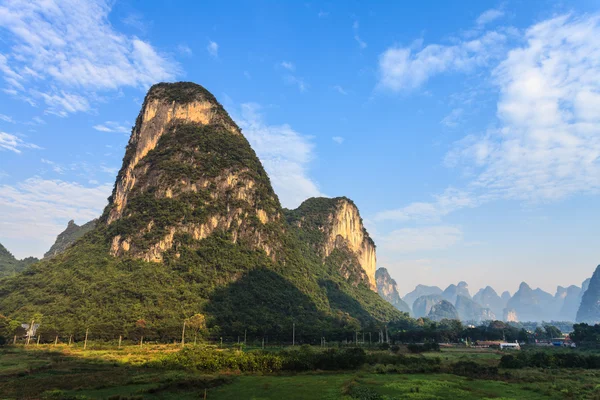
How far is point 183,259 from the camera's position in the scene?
112 metres

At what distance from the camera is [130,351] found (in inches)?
2419

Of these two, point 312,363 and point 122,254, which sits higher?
point 122,254

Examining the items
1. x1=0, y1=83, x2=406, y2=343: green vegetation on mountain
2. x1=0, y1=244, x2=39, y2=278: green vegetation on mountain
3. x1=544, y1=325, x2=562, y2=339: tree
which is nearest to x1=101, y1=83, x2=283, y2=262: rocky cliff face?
x1=0, y1=83, x2=406, y2=343: green vegetation on mountain

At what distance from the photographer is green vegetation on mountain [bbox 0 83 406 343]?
8819 centimetres

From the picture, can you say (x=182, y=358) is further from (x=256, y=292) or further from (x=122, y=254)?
(x=122, y=254)

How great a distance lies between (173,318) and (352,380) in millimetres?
62369

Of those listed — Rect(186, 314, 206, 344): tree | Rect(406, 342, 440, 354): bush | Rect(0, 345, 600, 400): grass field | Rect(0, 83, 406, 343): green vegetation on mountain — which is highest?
Rect(0, 83, 406, 343): green vegetation on mountain

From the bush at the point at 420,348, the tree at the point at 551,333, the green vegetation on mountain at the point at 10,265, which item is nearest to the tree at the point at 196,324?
the bush at the point at 420,348

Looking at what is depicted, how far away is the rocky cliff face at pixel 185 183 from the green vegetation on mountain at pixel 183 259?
36 cm

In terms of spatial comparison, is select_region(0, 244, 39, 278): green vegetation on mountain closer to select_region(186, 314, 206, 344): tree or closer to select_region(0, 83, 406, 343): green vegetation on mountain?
select_region(0, 83, 406, 343): green vegetation on mountain

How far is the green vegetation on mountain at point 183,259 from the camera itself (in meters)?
88.2

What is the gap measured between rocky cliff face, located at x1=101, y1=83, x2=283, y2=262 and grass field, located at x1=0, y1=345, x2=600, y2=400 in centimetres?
7234

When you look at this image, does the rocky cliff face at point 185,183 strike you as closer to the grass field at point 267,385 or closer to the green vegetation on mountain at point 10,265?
the grass field at point 267,385

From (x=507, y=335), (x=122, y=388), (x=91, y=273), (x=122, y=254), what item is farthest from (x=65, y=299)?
(x=507, y=335)
